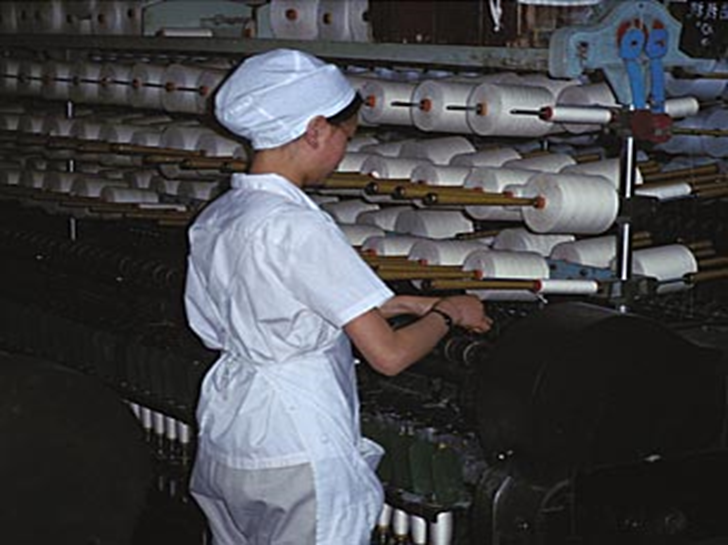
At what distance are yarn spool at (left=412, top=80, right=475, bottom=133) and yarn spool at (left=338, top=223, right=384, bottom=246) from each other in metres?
0.38

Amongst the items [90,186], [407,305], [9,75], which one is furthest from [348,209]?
[9,75]

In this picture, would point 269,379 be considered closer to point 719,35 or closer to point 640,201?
point 640,201

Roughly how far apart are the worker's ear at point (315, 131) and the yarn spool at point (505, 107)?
0.77 m

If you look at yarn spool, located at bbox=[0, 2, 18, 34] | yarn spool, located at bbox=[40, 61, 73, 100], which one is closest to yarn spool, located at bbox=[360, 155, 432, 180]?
yarn spool, located at bbox=[40, 61, 73, 100]

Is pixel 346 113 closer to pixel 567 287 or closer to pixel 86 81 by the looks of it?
pixel 567 287

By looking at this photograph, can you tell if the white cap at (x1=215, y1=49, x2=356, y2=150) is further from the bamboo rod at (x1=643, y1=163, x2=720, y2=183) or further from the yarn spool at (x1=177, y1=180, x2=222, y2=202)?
the yarn spool at (x1=177, y1=180, x2=222, y2=202)

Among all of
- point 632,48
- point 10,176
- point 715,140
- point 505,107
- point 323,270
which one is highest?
point 632,48

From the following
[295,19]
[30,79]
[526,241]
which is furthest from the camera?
[30,79]

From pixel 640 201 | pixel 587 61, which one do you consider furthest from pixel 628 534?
pixel 587 61

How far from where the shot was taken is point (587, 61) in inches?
110

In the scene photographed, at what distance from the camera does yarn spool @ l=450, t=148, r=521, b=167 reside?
3525 mm

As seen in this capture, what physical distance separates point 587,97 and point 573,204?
0.91 feet

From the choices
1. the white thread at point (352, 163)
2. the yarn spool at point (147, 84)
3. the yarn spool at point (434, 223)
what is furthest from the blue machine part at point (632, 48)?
the yarn spool at point (147, 84)

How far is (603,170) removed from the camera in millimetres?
3250
